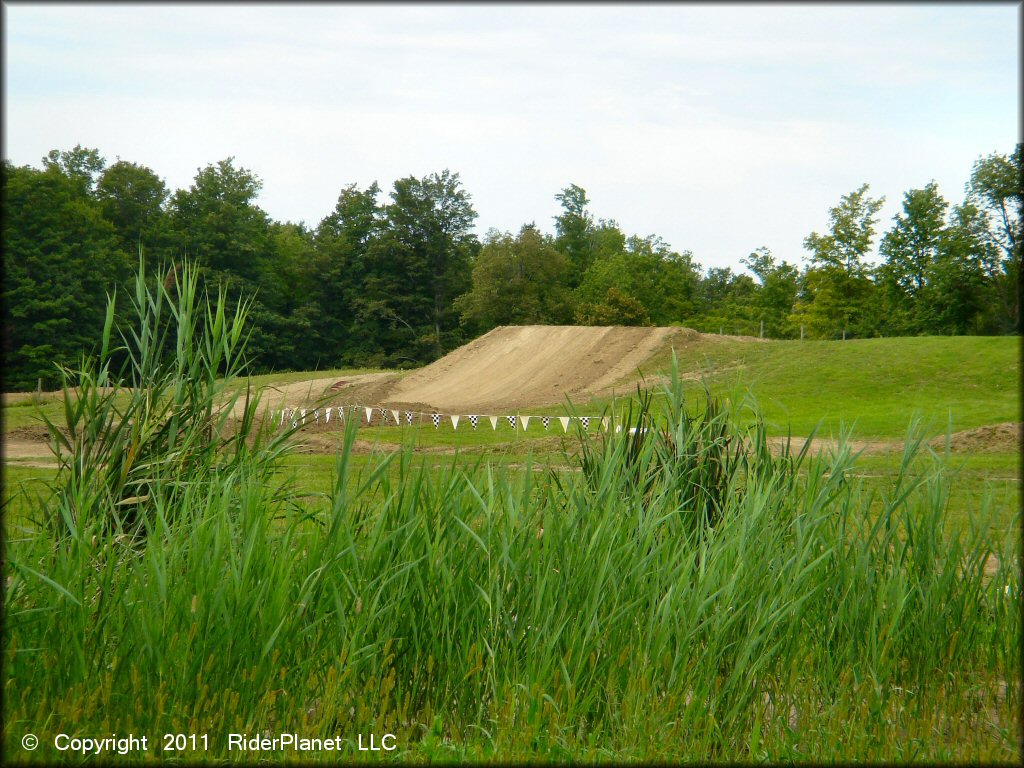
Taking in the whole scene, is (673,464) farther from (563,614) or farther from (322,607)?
(322,607)

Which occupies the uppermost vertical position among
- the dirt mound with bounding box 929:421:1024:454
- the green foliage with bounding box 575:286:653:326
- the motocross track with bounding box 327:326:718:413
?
the green foliage with bounding box 575:286:653:326

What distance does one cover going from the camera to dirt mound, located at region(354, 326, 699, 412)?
27.5 m

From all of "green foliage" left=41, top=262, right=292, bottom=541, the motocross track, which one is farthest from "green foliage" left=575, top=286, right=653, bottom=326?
"green foliage" left=41, top=262, right=292, bottom=541

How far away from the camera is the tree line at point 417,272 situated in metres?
30.5

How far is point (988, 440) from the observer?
51.1 feet

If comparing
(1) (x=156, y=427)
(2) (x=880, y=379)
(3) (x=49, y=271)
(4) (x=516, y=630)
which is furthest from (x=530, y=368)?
(4) (x=516, y=630)

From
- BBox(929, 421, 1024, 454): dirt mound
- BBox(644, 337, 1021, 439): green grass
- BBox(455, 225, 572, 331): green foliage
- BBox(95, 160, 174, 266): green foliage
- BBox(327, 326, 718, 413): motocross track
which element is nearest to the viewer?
BBox(929, 421, 1024, 454): dirt mound

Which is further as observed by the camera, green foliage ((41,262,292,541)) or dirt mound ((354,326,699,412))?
dirt mound ((354,326,699,412))

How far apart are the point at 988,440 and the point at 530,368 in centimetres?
1813

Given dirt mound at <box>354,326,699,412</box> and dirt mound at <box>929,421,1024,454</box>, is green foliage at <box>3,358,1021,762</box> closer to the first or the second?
dirt mound at <box>929,421,1024,454</box>

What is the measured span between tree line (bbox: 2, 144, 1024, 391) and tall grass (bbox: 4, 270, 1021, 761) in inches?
1076

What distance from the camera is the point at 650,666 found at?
3.43 metres

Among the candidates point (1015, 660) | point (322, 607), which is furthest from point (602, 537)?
point (1015, 660)

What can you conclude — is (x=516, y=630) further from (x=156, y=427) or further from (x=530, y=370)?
(x=530, y=370)
